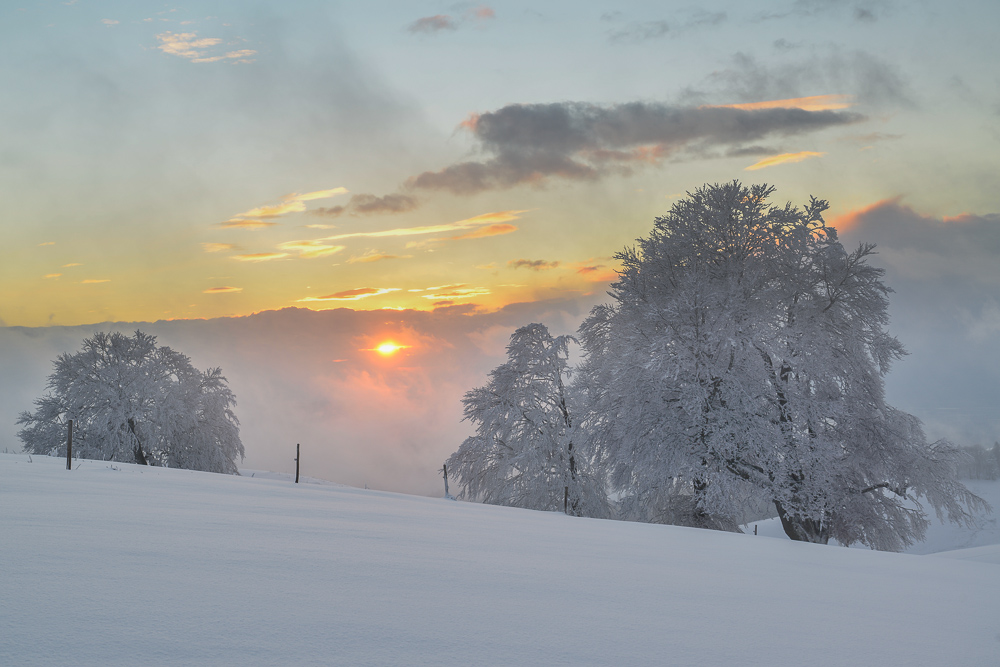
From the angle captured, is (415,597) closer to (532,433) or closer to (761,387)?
(761,387)

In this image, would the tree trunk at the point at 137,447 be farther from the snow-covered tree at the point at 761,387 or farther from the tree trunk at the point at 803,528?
the tree trunk at the point at 803,528

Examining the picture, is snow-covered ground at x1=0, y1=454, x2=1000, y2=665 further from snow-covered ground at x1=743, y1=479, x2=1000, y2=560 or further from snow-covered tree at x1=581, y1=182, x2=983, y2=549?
snow-covered tree at x1=581, y1=182, x2=983, y2=549

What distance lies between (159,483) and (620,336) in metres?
13.9

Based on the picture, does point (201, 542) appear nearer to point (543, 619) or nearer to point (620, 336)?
point (543, 619)

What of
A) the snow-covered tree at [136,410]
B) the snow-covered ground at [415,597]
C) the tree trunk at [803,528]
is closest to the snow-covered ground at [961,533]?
the tree trunk at [803,528]

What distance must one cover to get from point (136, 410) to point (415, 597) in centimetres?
3302

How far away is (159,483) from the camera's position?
7152 mm

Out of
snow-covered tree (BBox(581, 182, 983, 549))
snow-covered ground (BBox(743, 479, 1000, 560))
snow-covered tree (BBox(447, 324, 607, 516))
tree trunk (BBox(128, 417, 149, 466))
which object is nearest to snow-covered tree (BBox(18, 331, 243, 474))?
tree trunk (BBox(128, 417, 149, 466))

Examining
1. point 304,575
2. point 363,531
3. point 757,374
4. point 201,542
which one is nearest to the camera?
point 304,575

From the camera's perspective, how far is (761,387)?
15.8m

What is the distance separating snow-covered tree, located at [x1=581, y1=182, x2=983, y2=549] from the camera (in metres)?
15.4

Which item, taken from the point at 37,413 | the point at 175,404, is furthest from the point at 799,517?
the point at 37,413

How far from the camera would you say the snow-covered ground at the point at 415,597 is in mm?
2055

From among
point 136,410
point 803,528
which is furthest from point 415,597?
point 136,410
